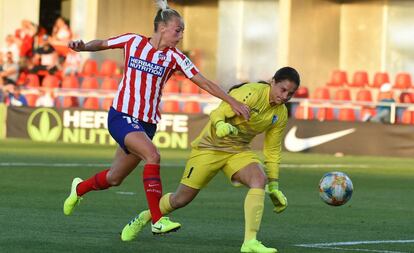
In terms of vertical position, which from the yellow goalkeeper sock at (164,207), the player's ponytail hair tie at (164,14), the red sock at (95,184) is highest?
the player's ponytail hair tie at (164,14)

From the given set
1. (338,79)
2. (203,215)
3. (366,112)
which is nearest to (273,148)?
(203,215)

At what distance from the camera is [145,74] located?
10.6m

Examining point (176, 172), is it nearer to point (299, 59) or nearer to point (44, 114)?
point (44, 114)

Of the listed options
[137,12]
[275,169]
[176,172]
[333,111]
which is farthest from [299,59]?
→ [275,169]

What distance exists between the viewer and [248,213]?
995cm

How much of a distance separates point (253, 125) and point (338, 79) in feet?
75.4

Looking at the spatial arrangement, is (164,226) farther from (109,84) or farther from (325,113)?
(109,84)

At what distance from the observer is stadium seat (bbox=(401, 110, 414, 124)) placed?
28438 millimetres

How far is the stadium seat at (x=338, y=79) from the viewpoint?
3297 cm

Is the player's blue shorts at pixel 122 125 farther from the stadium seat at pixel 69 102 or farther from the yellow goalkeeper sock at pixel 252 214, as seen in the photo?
the stadium seat at pixel 69 102

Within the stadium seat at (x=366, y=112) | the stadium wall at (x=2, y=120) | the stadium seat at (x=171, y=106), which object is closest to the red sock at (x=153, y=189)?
the stadium seat at (x=366, y=112)

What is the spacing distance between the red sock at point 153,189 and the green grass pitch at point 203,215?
29 cm

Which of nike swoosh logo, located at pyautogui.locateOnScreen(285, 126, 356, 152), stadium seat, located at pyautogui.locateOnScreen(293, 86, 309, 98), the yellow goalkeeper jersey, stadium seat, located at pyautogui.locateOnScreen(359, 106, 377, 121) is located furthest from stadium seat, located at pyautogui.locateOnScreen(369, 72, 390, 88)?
the yellow goalkeeper jersey

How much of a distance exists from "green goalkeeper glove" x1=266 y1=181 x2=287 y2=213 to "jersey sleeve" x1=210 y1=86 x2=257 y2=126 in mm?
762
